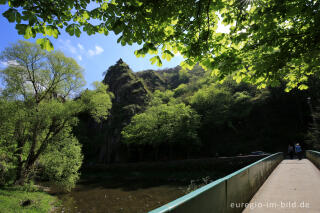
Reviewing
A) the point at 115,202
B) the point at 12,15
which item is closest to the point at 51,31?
the point at 12,15

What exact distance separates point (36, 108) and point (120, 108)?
32.3 m

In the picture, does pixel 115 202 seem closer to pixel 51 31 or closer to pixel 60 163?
pixel 60 163

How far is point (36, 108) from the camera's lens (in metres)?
16.3

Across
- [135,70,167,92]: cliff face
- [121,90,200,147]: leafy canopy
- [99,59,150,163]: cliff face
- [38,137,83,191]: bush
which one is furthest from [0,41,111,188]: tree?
[135,70,167,92]: cliff face

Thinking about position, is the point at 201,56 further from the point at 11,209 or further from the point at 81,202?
the point at 81,202

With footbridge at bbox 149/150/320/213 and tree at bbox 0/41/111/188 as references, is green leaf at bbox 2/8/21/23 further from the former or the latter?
tree at bbox 0/41/111/188

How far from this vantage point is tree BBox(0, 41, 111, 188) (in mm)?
15602

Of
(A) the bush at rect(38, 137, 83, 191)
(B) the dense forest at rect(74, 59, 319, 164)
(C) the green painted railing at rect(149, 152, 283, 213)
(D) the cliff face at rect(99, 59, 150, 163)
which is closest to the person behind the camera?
(C) the green painted railing at rect(149, 152, 283, 213)

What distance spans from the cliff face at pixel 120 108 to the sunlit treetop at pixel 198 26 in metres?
40.8

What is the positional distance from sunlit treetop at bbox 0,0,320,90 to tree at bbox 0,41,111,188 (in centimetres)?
1558

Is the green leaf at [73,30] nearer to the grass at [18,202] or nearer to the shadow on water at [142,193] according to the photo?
the shadow on water at [142,193]

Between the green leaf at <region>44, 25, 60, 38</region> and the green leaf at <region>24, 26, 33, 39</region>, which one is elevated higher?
the green leaf at <region>44, 25, 60, 38</region>

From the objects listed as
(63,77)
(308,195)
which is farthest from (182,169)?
(308,195)

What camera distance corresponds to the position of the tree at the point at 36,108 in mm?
15602
